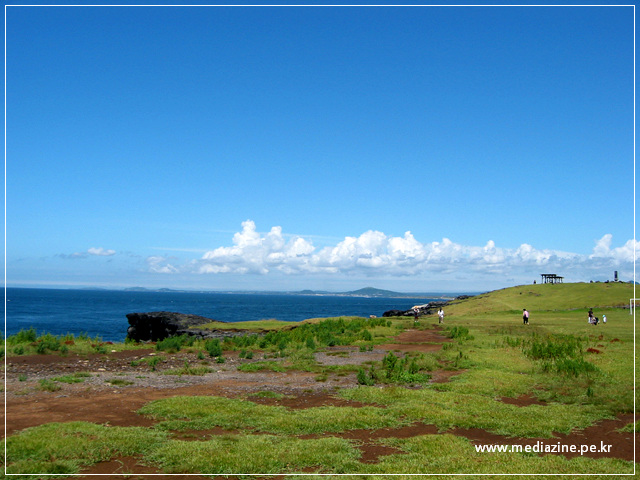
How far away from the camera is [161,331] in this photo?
49.8 meters

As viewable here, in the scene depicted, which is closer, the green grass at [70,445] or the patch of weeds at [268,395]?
the green grass at [70,445]

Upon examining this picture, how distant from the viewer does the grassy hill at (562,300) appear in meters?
68.4

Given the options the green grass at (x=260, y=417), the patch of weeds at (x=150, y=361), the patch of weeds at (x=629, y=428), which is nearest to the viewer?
the patch of weeds at (x=629, y=428)

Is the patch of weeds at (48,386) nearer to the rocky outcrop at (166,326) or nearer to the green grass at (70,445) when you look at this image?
the green grass at (70,445)

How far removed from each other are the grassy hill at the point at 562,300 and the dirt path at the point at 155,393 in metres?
47.5

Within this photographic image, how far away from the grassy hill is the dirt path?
47.5 m

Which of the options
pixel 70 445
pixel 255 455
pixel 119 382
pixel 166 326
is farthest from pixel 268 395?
A: pixel 166 326

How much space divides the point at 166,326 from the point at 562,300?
5963cm

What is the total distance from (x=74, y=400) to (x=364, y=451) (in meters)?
10.4

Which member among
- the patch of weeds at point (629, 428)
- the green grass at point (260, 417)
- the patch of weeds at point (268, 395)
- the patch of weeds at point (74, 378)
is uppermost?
the patch of weeds at point (629, 428)

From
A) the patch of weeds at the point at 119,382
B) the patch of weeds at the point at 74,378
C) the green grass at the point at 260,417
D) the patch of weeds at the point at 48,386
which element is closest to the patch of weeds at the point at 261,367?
the patch of weeds at the point at 119,382

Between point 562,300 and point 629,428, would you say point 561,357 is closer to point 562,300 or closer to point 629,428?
point 629,428

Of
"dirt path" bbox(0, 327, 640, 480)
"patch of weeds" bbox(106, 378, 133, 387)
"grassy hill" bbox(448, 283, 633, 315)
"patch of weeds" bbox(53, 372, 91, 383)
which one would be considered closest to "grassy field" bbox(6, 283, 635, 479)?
"dirt path" bbox(0, 327, 640, 480)

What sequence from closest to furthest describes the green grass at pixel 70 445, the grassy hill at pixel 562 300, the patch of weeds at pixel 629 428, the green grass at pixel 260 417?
the green grass at pixel 70 445
the patch of weeds at pixel 629 428
the green grass at pixel 260 417
the grassy hill at pixel 562 300
